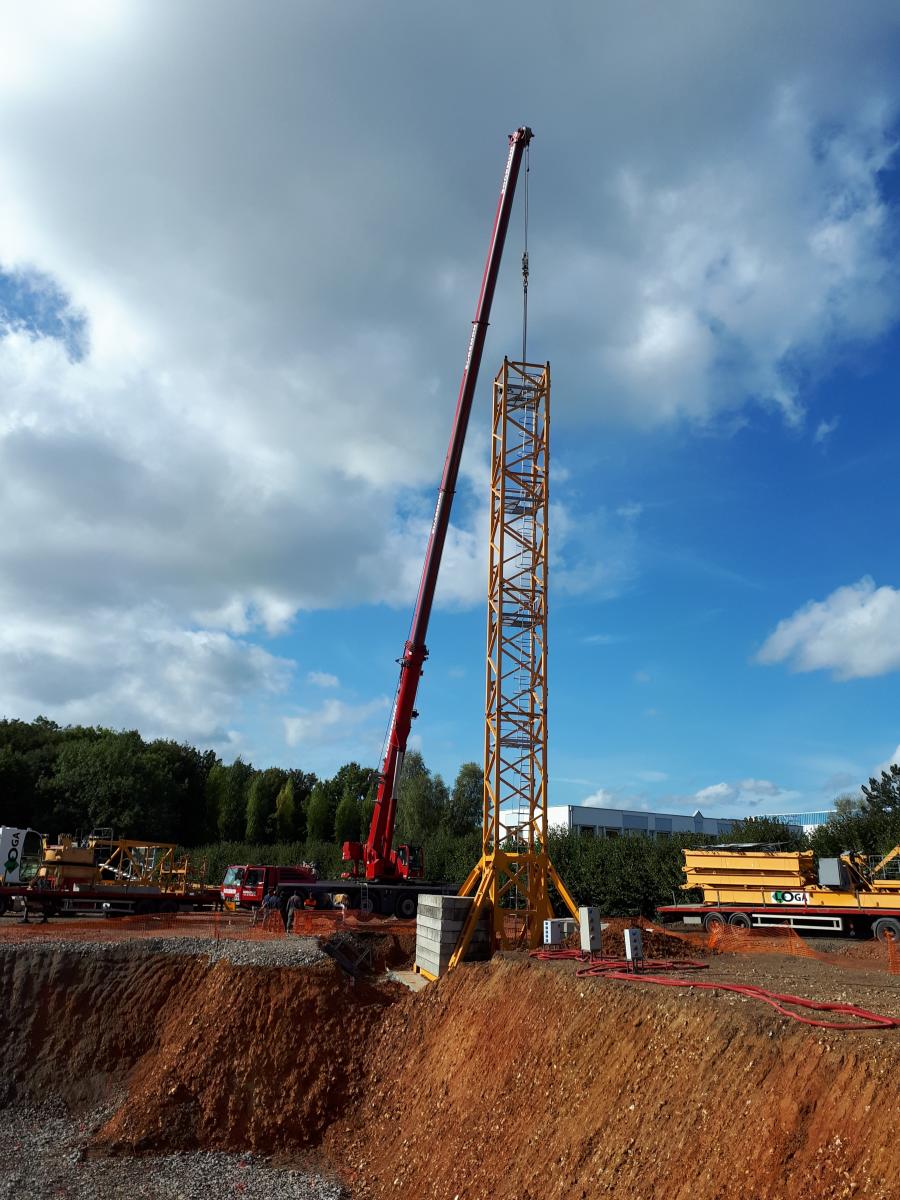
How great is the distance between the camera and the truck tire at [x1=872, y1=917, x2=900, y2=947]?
26.9 m

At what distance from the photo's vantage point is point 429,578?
97.5 ft

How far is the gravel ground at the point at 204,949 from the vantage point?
63.9 feet

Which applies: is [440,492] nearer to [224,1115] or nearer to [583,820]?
[224,1115]

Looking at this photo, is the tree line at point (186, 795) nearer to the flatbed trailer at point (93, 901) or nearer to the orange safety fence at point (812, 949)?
the flatbed trailer at point (93, 901)

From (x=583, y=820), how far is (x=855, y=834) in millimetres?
48554

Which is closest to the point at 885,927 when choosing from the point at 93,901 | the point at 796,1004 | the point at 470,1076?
the point at 470,1076

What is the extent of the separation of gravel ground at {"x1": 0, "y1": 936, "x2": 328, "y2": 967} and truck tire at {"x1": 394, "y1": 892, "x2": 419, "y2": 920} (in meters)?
10.4

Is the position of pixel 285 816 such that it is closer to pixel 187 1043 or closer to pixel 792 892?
pixel 792 892

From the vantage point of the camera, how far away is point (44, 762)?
77125 millimetres

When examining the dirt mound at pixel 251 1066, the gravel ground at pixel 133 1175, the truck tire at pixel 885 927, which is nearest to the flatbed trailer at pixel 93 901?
the dirt mound at pixel 251 1066

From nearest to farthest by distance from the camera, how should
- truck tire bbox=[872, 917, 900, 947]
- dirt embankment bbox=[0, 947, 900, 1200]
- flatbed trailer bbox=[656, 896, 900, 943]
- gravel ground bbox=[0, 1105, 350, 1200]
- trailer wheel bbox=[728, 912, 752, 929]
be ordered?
dirt embankment bbox=[0, 947, 900, 1200], gravel ground bbox=[0, 1105, 350, 1200], truck tire bbox=[872, 917, 900, 947], flatbed trailer bbox=[656, 896, 900, 943], trailer wheel bbox=[728, 912, 752, 929]

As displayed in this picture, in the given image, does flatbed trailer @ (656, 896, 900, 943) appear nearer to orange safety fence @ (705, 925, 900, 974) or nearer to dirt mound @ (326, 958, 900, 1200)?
orange safety fence @ (705, 925, 900, 974)

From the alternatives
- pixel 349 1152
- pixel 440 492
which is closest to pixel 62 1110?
pixel 349 1152

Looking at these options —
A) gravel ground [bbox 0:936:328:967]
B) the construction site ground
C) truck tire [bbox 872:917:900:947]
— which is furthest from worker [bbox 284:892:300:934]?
truck tire [bbox 872:917:900:947]
